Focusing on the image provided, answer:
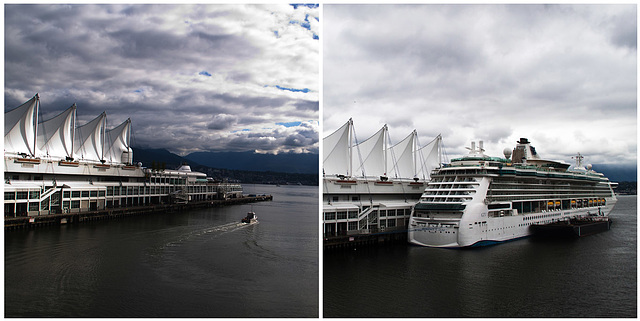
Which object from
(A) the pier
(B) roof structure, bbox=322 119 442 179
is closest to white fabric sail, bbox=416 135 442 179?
(B) roof structure, bbox=322 119 442 179

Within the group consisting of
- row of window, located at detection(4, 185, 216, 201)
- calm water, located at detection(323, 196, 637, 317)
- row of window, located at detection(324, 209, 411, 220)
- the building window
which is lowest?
calm water, located at detection(323, 196, 637, 317)

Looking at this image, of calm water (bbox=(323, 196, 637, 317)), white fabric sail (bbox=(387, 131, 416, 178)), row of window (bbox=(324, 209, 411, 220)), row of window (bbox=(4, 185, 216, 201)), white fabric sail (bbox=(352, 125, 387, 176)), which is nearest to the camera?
calm water (bbox=(323, 196, 637, 317))

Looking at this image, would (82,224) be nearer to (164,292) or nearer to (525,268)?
(164,292)

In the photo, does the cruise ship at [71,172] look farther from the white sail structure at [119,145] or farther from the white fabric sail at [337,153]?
the white fabric sail at [337,153]

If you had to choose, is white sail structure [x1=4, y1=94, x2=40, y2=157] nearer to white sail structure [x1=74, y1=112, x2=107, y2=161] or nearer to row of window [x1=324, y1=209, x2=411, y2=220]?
white sail structure [x1=74, y1=112, x2=107, y2=161]

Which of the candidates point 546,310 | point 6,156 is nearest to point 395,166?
point 546,310

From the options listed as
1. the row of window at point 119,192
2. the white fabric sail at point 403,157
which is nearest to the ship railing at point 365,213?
the white fabric sail at point 403,157
